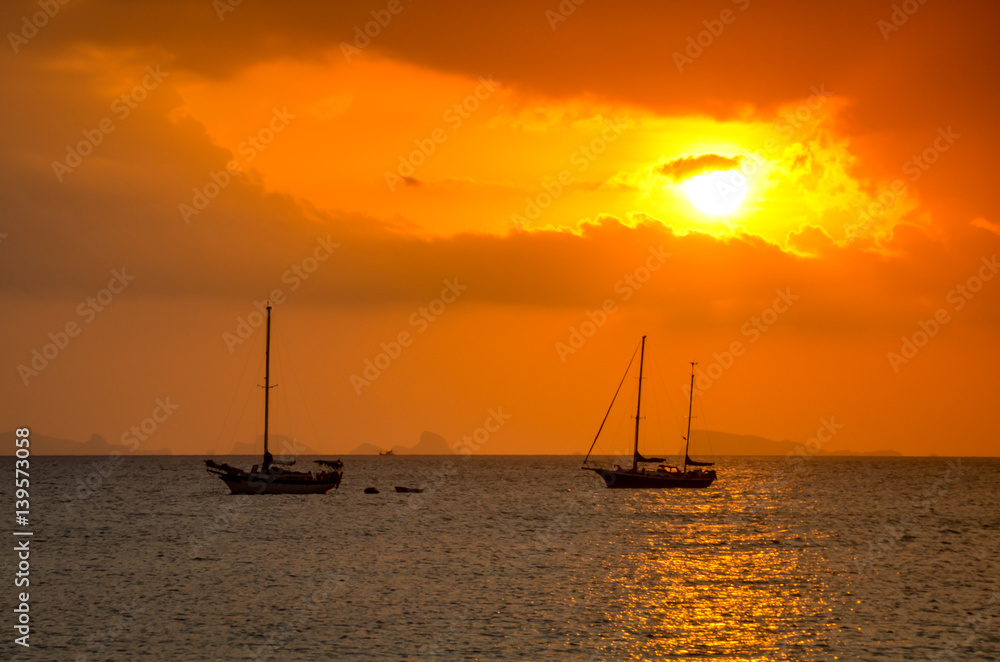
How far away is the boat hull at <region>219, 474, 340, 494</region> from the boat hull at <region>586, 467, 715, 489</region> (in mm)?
38390

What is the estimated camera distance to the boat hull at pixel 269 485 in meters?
109

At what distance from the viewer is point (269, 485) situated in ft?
361

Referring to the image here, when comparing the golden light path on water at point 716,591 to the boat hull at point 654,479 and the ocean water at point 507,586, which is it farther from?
the boat hull at point 654,479

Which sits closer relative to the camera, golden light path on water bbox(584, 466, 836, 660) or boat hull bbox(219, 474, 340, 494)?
golden light path on water bbox(584, 466, 836, 660)

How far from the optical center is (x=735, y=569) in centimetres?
5753

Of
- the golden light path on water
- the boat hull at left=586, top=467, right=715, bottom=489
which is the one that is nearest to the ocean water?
the golden light path on water

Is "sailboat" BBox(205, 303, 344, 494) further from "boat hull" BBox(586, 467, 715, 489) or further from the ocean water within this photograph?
"boat hull" BBox(586, 467, 715, 489)

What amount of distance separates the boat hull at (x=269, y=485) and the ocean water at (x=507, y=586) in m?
7.81

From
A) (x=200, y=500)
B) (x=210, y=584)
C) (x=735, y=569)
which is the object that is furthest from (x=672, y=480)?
(x=210, y=584)

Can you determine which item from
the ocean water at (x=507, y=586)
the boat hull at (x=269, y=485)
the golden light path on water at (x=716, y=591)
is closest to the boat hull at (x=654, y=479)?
the ocean water at (x=507, y=586)

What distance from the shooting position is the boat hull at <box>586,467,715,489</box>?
13375cm

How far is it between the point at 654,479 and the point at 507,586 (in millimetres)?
86084

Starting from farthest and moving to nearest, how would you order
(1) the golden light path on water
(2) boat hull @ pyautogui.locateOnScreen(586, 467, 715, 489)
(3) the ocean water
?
(2) boat hull @ pyautogui.locateOnScreen(586, 467, 715, 489) → (1) the golden light path on water → (3) the ocean water

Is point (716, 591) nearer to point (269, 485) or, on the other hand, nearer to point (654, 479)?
Answer: point (269, 485)
